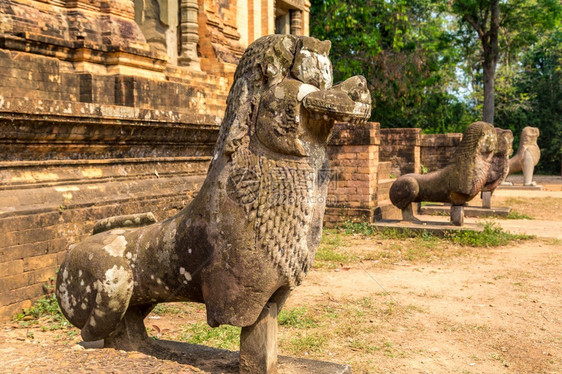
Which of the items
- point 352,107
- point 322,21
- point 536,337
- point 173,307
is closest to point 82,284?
point 352,107

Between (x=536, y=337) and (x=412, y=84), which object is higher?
(x=412, y=84)

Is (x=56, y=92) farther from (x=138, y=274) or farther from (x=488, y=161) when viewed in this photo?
(x=488, y=161)

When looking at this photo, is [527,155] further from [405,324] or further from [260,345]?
[260,345]

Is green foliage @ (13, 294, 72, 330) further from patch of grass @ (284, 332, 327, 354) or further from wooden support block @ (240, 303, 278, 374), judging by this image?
wooden support block @ (240, 303, 278, 374)

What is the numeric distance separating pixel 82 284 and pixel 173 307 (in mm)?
2032

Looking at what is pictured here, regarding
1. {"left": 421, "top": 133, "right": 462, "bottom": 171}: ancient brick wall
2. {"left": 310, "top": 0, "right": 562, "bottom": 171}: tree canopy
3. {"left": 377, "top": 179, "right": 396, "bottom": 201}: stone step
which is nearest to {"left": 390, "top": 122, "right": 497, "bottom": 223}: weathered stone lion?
{"left": 377, "top": 179, "right": 396, "bottom": 201}: stone step

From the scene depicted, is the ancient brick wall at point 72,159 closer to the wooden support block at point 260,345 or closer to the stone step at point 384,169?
the wooden support block at point 260,345

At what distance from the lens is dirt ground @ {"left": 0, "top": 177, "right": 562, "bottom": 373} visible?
299 cm

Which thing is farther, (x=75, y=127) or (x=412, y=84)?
(x=412, y=84)

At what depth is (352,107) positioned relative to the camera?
2459 millimetres

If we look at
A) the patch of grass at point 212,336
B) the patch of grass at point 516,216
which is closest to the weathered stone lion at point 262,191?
the patch of grass at point 212,336

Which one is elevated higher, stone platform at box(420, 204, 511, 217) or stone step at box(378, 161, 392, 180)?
stone step at box(378, 161, 392, 180)

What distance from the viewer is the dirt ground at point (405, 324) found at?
299cm

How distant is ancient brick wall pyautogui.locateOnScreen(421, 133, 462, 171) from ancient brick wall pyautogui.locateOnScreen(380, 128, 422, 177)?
1170 mm
